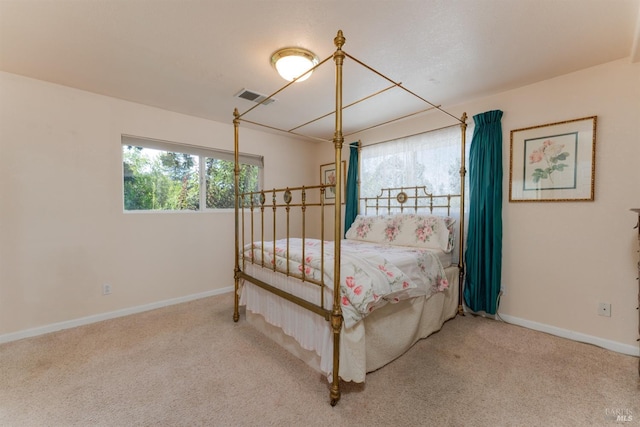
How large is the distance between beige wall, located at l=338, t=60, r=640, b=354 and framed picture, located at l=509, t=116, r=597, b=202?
5 centimetres

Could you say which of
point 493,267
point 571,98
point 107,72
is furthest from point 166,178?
point 571,98

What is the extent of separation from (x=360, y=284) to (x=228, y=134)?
2943 millimetres

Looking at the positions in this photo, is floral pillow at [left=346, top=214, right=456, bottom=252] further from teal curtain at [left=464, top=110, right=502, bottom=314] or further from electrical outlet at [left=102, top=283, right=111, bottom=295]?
electrical outlet at [left=102, top=283, right=111, bottom=295]

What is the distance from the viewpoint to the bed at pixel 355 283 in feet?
5.30

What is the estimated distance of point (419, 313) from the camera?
222cm

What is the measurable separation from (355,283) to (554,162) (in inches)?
87.5

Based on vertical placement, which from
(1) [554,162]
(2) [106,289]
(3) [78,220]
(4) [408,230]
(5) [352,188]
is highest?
(1) [554,162]

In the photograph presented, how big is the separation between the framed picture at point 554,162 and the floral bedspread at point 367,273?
1137mm

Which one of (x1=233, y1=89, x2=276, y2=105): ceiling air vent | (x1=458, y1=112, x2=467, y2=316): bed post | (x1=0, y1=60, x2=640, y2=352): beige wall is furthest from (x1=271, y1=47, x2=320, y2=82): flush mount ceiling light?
(x1=0, y1=60, x2=640, y2=352): beige wall

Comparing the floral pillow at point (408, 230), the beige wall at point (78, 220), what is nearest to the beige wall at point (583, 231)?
the floral pillow at point (408, 230)

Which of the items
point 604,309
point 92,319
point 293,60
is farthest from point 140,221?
point 604,309

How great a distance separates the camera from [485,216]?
270cm

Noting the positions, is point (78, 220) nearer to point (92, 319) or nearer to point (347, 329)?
point (92, 319)

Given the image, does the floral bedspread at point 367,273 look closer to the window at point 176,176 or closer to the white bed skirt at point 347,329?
the white bed skirt at point 347,329
